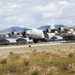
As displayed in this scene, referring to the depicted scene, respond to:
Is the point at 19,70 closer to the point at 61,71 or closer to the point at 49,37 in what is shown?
the point at 61,71

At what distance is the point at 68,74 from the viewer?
59.1 feet

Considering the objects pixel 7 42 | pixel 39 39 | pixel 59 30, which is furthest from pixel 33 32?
pixel 59 30

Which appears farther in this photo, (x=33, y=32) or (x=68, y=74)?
(x=33, y=32)

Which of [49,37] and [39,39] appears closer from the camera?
[39,39]

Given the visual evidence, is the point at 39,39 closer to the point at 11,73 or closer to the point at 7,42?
the point at 7,42

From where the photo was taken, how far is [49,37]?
109125 millimetres

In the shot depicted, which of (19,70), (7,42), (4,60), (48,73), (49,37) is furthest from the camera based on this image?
(49,37)

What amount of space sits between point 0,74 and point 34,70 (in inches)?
71.8

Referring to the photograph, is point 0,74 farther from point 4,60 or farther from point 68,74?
point 4,60

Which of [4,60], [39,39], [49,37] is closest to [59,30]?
[49,37]

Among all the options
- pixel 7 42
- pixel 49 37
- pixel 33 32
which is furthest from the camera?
pixel 49 37

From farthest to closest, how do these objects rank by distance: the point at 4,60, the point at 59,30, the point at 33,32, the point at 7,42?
the point at 59,30
the point at 33,32
the point at 7,42
the point at 4,60

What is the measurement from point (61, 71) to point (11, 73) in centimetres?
297

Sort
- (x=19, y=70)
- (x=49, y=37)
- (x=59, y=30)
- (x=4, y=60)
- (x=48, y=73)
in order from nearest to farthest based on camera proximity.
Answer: (x=48, y=73) < (x=19, y=70) < (x=4, y=60) < (x=49, y=37) < (x=59, y=30)
